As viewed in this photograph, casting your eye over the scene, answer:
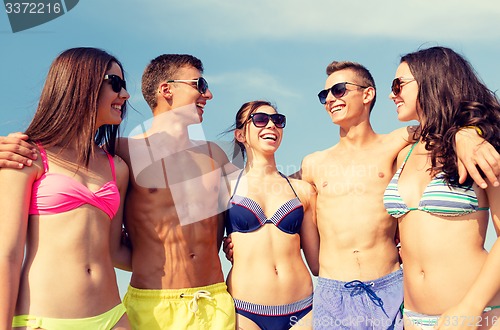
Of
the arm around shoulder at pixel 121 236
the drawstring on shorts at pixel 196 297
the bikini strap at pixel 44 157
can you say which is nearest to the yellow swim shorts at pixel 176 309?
the drawstring on shorts at pixel 196 297

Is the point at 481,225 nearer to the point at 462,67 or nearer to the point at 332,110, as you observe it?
the point at 462,67

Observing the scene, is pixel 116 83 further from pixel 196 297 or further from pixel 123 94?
pixel 196 297

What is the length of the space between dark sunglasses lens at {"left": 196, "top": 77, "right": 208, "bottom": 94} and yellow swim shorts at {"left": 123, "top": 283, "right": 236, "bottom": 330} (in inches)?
111

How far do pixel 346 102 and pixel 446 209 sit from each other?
319 cm

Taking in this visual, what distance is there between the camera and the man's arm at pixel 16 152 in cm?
494

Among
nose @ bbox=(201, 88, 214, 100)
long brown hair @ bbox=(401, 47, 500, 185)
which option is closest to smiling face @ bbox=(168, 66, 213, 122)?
nose @ bbox=(201, 88, 214, 100)

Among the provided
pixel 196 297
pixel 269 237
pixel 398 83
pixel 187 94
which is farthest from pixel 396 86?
pixel 196 297

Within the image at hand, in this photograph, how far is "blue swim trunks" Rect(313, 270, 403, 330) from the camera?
6.85 meters

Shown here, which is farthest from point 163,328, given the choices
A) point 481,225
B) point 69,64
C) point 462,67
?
point 462,67

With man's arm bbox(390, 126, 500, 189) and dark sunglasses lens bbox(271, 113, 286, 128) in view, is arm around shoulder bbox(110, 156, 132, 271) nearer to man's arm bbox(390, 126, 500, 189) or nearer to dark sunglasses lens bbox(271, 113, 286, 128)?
dark sunglasses lens bbox(271, 113, 286, 128)

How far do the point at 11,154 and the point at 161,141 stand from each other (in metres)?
2.71

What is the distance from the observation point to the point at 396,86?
639 centimetres

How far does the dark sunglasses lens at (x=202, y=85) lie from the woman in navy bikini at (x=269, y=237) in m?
0.80

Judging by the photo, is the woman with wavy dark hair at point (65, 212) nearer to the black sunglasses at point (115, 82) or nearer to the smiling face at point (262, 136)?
the black sunglasses at point (115, 82)
